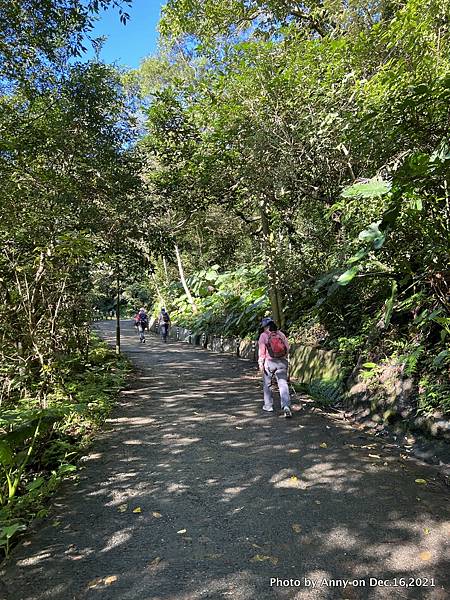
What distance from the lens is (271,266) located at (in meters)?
10.7

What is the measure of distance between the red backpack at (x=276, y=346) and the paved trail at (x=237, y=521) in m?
1.16

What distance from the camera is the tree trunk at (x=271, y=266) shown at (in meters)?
10.6

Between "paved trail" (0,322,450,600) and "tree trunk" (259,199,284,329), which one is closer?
"paved trail" (0,322,450,600)

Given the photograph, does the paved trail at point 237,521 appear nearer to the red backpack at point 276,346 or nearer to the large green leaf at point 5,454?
the large green leaf at point 5,454

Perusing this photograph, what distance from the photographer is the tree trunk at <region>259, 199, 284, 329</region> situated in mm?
10586

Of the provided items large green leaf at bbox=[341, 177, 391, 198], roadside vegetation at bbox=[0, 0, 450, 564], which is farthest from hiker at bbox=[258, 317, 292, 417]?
Result: large green leaf at bbox=[341, 177, 391, 198]

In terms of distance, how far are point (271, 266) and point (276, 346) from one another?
3.84 metres

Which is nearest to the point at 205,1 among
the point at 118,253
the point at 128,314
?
the point at 118,253

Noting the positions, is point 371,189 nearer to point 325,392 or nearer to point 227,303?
point 325,392

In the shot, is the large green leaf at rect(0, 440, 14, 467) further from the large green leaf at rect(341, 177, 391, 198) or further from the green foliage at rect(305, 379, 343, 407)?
the green foliage at rect(305, 379, 343, 407)

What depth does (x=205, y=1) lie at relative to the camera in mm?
11328

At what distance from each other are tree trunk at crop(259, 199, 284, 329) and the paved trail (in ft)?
16.1

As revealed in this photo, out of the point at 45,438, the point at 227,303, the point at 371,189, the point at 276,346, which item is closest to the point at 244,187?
the point at 276,346

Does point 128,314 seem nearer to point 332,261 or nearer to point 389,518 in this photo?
point 332,261
